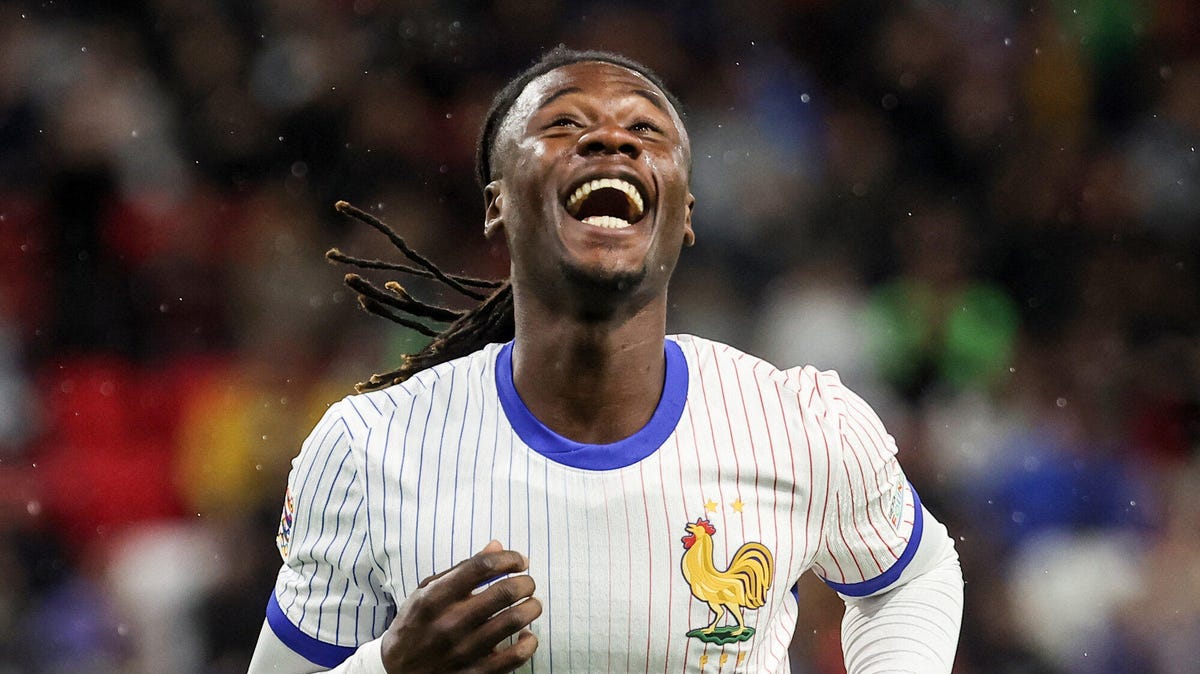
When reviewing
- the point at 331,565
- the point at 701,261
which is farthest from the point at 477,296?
the point at 701,261

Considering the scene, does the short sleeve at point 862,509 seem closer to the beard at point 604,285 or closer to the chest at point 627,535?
the chest at point 627,535

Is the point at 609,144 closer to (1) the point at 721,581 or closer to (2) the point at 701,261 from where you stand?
(1) the point at 721,581

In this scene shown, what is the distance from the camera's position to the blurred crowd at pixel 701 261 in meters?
4.92

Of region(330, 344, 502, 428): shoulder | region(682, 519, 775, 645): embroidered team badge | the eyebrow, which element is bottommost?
region(682, 519, 775, 645): embroidered team badge

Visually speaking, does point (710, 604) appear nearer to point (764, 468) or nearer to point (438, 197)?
point (764, 468)

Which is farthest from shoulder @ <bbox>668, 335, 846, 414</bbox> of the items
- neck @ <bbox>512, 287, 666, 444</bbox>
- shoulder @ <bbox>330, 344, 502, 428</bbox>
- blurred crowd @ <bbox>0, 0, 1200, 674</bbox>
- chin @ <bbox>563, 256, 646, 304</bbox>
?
blurred crowd @ <bbox>0, 0, 1200, 674</bbox>

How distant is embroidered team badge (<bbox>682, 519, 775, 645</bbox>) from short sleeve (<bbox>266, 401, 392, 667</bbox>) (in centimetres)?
48

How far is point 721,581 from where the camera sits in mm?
2172

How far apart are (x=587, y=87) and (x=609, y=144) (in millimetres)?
158

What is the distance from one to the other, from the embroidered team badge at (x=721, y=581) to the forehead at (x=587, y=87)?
75cm

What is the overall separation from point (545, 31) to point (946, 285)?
2.00 m

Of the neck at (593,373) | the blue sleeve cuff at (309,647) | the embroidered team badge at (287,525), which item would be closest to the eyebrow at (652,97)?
the neck at (593,373)

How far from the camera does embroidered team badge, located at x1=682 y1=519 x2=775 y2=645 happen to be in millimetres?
2156

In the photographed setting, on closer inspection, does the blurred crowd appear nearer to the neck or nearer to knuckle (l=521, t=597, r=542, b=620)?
the neck
